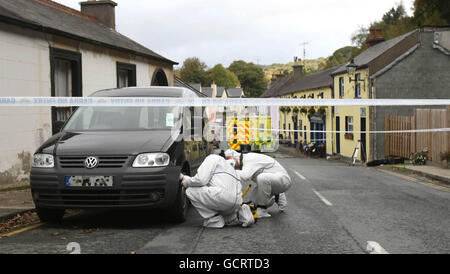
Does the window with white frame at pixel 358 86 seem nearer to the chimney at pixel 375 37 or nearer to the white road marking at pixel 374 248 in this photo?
the chimney at pixel 375 37

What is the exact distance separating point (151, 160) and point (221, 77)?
94.1 m

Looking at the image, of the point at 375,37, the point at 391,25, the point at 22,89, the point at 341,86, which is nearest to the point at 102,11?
the point at 22,89

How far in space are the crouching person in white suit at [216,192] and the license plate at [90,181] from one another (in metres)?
1.01

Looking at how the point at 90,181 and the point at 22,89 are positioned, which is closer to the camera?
the point at 90,181

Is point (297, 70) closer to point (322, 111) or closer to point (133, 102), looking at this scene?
point (322, 111)

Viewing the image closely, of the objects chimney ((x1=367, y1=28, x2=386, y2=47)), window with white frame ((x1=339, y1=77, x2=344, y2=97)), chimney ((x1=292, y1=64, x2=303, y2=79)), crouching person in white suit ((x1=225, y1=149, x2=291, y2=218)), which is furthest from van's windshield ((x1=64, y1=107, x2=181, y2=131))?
chimney ((x1=292, y1=64, x2=303, y2=79))

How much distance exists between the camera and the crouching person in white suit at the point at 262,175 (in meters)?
6.74

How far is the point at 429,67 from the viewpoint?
28.2 m

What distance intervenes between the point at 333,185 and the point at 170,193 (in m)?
6.64

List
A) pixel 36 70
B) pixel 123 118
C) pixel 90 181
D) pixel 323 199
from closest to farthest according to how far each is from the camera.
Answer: pixel 90 181, pixel 123 118, pixel 323 199, pixel 36 70

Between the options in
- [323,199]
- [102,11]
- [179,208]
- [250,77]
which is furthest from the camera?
[250,77]

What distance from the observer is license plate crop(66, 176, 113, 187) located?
224 inches

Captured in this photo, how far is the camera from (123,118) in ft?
23.1
